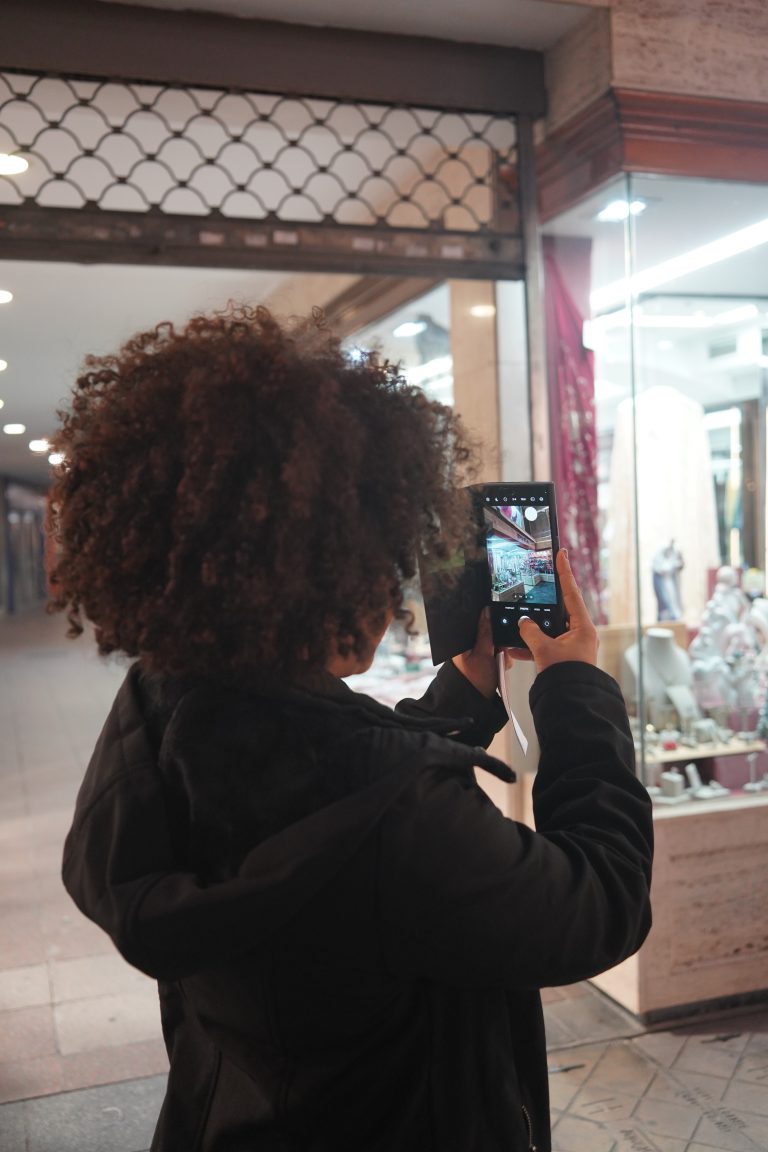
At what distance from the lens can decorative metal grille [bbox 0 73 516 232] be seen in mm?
3104

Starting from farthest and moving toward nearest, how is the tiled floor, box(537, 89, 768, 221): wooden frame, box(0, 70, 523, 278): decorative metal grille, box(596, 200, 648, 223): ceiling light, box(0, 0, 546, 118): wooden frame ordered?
box(596, 200, 648, 223): ceiling light, box(537, 89, 768, 221): wooden frame, box(0, 70, 523, 278): decorative metal grille, box(0, 0, 546, 118): wooden frame, the tiled floor

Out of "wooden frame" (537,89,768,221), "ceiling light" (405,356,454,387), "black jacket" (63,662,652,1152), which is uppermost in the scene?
"wooden frame" (537,89,768,221)

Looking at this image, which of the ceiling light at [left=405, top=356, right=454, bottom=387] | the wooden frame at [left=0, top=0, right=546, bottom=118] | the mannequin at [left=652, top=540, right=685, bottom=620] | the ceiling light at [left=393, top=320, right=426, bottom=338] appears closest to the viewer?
the wooden frame at [left=0, top=0, right=546, bottom=118]

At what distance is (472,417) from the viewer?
12.5 feet

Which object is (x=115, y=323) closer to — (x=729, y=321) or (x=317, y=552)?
(x=729, y=321)

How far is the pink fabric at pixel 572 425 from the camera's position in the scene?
3.59 metres

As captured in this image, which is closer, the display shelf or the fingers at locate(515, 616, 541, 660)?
the fingers at locate(515, 616, 541, 660)

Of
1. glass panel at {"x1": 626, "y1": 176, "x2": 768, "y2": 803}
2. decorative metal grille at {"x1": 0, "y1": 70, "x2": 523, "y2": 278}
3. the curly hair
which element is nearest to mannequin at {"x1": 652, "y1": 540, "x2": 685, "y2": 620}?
glass panel at {"x1": 626, "y1": 176, "x2": 768, "y2": 803}

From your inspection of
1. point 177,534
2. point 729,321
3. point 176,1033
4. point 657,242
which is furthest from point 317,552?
point 729,321

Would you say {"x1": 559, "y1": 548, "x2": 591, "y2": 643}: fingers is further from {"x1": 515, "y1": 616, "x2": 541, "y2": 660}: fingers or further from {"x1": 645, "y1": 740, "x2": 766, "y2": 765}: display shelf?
{"x1": 645, "y1": 740, "x2": 766, "y2": 765}: display shelf

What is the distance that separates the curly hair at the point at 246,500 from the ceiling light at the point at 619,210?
8.45 feet

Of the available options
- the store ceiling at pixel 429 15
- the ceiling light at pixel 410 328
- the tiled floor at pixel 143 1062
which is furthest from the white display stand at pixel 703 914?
the ceiling light at pixel 410 328

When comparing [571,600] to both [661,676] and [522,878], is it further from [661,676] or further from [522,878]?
[661,676]

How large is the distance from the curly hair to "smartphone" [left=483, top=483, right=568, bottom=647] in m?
0.22
